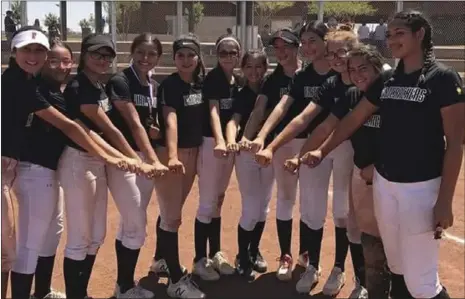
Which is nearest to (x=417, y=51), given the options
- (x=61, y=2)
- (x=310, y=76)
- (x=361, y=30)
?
(x=310, y=76)

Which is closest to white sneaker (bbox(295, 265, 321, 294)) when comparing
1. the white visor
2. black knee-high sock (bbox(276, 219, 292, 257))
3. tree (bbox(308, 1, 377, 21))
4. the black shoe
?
black knee-high sock (bbox(276, 219, 292, 257))

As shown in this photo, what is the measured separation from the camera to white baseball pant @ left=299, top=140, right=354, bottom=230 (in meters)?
3.77

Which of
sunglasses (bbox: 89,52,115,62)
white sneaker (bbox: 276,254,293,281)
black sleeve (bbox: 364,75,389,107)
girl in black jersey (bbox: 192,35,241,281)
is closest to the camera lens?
black sleeve (bbox: 364,75,389,107)

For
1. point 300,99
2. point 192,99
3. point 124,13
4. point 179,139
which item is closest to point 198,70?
point 192,99

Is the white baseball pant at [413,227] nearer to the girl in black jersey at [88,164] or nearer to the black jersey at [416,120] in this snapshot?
the black jersey at [416,120]

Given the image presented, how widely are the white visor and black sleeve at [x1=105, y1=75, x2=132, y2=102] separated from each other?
540 mm

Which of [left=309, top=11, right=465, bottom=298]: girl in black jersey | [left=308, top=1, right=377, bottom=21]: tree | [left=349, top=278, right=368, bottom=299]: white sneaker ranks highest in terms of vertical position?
[left=308, top=1, right=377, bottom=21]: tree

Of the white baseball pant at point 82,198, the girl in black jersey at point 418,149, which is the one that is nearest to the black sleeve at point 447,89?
the girl in black jersey at point 418,149

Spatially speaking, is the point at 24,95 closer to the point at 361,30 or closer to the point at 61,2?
the point at 361,30

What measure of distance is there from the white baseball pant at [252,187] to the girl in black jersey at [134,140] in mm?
709

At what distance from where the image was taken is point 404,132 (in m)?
2.74

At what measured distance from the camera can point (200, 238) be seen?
4238 millimetres

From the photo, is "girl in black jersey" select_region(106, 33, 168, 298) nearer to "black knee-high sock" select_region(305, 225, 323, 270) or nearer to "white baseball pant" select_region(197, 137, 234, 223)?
"white baseball pant" select_region(197, 137, 234, 223)

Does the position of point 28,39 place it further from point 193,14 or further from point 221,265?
point 193,14
